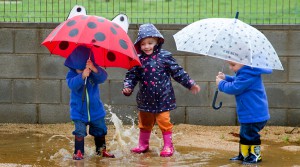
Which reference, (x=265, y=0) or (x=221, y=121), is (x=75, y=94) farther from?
(x=265, y=0)

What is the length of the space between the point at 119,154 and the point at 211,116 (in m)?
2.17

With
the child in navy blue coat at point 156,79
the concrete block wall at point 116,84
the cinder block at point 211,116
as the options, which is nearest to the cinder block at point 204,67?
the concrete block wall at point 116,84

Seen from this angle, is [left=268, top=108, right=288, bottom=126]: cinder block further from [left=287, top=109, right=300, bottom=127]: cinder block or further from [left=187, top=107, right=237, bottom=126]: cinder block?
[left=187, top=107, right=237, bottom=126]: cinder block

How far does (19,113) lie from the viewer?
10.0 m

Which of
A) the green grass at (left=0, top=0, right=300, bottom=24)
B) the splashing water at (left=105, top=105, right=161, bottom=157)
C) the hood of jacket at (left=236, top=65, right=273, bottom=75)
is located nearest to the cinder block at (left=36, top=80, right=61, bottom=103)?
the green grass at (left=0, top=0, right=300, bottom=24)

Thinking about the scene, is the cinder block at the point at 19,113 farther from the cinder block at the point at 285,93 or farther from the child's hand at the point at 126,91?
the cinder block at the point at 285,93

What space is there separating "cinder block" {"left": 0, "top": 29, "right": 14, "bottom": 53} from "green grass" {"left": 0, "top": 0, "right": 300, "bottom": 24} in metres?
0.27

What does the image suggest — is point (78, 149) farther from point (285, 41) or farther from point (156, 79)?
point (285, 41)

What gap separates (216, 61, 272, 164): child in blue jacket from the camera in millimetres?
7453

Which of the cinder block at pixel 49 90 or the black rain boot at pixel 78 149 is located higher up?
the cinder block at pixel 49 90

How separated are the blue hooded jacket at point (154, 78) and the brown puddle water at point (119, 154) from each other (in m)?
0.58

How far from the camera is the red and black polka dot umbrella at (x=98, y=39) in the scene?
703 centimetres

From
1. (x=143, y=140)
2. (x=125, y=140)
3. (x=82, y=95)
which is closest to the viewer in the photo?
(x=82, y=95)

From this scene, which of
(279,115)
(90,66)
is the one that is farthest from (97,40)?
(279,115)
